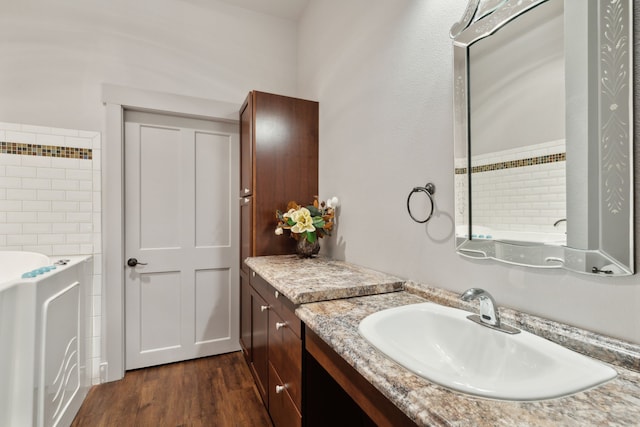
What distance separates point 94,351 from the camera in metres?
2.19

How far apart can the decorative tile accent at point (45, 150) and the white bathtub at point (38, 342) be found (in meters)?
0.68

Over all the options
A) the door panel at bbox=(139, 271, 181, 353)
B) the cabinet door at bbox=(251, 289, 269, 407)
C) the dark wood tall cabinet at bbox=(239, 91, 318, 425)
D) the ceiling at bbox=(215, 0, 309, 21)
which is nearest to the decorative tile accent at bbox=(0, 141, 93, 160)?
the door panel at bbox=(139, 271, 181, 353)

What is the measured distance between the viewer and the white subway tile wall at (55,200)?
6.55ft

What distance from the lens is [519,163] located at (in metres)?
0.97

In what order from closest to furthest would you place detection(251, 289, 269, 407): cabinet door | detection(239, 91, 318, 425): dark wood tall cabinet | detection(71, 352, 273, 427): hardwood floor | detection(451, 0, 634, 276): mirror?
detection(451, 0, 634, 276): mirror < detection(251, 289, 269, 407): cabinet door < detection(71, 352, 273, 427): hardwood floor < detection(239, 91, 318, 425): dark wood tall cabinet

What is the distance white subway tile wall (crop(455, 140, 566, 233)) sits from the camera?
0.87m

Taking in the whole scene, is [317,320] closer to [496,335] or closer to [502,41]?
[496,335]

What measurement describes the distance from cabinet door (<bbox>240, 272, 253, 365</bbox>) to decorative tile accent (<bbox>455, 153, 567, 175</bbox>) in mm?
1713

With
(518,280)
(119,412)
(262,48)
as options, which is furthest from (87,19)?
(518,280)

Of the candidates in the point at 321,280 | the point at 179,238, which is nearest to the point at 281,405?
the point at 321,280

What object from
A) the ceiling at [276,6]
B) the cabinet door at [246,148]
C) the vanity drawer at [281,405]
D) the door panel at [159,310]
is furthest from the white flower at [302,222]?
the ceiling at [276,6]

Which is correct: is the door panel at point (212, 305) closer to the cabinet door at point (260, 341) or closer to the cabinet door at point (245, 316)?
the cabinet door at point (245, 316)

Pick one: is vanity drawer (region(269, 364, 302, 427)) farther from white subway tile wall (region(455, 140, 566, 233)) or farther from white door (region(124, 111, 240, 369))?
white door (region(124, 111, 240, 369))

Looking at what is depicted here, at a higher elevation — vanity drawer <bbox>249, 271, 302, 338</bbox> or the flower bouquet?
the flower bouquet
